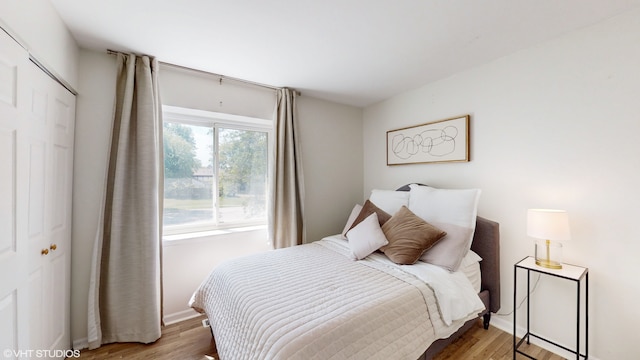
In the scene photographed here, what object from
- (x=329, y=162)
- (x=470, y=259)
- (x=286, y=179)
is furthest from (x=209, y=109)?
(x=470, y=259)

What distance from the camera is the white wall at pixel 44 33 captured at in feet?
3.63

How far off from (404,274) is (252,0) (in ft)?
6.74

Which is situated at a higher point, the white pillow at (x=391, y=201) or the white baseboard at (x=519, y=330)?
the white pillow at (x=391, y=201)

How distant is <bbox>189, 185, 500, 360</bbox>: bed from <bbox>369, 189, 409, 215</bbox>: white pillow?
1.93 ft

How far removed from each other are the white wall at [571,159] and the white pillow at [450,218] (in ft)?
1.14

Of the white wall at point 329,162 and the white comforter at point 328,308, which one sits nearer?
the white comforter at point 328,308

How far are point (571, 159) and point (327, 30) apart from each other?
203 centimetres

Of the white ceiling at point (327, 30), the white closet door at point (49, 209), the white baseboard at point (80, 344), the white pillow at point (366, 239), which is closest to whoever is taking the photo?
the white closet door at point (49, 209)

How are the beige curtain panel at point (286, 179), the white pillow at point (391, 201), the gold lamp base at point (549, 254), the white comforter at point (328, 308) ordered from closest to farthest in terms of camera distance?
the white comforter at point (328, 308)
the gold lamp base at point (549, 254)
the white pillow at point (391, 201)
the beige curtain panel at point (286, 179)

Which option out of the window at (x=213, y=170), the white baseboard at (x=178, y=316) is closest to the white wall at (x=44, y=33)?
the window at (x=213, y=170)

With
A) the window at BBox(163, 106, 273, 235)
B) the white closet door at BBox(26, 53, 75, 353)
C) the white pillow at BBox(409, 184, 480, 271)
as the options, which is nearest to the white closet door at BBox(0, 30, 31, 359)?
the white closet door at BBox(26, 53, 75, 353)

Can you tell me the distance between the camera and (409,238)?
1969 mm

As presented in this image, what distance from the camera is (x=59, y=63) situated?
1.58 metres

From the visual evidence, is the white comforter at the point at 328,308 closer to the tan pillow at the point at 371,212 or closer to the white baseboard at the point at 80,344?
the tan pillow at the point at 371,212
